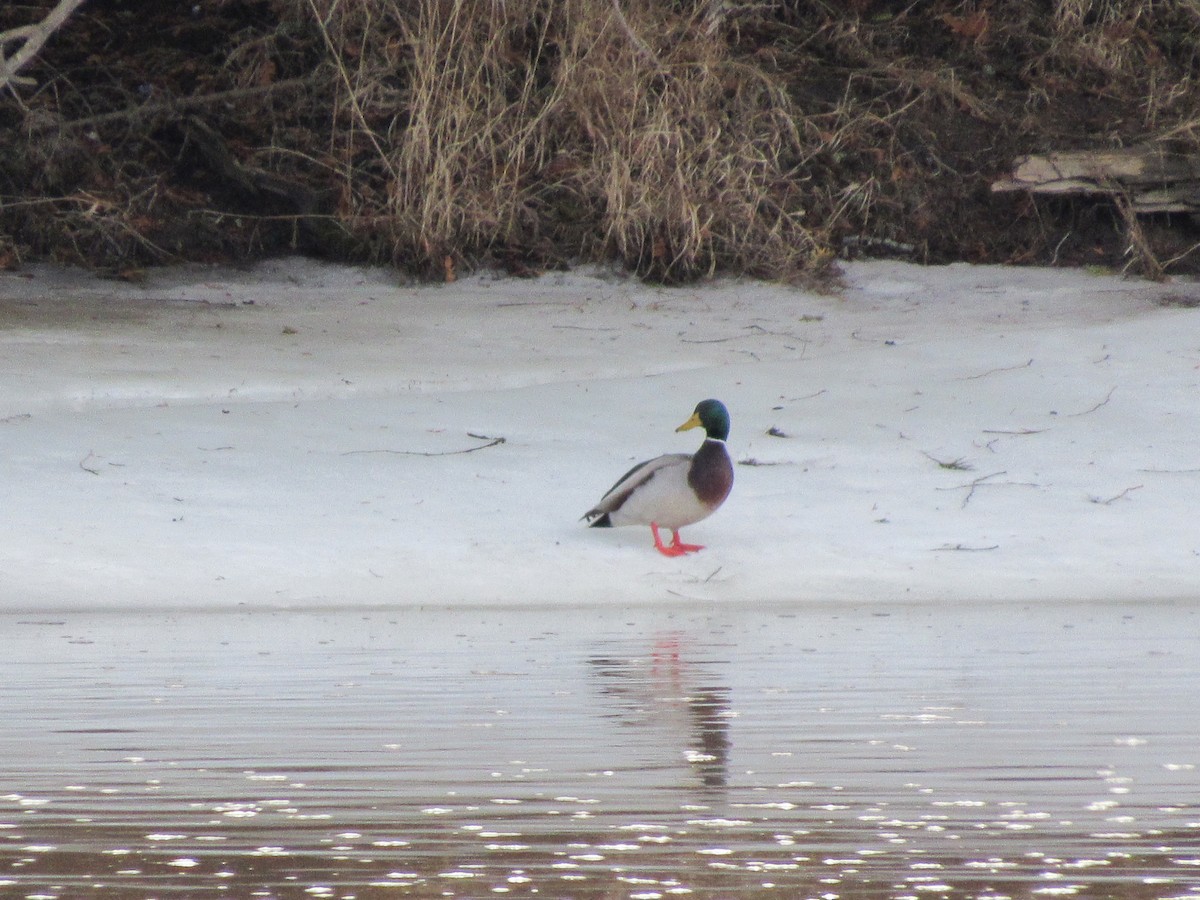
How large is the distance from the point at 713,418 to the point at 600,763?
4.07 meters

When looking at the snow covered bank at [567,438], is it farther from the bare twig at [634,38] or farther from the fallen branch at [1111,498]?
the bare twig at [634,38]

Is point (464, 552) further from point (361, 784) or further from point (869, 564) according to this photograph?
point (361, 784)

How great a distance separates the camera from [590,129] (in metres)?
11.0

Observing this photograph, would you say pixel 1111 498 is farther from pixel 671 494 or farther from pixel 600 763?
pixel 600 763

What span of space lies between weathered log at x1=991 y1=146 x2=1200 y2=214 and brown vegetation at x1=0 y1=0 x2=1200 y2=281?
0.48ft

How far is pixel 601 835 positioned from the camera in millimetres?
2613

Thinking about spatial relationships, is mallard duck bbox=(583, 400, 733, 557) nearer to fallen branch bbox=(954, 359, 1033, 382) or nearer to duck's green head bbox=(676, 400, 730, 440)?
duck's green head bbox=(676, 400, 730, 440)

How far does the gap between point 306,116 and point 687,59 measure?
2.65 meters

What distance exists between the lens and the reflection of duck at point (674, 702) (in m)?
3.31

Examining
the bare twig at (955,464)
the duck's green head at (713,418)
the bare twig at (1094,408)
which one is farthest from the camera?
the bare twig at (1094,408)

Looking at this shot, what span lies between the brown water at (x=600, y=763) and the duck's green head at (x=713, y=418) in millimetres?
1822

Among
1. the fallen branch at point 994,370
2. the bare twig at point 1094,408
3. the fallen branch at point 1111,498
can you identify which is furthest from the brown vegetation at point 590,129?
the fallen branch at point 1111,498

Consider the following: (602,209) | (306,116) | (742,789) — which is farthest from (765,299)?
(742,789)

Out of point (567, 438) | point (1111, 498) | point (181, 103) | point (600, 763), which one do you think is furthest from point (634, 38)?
point (600, 763)
